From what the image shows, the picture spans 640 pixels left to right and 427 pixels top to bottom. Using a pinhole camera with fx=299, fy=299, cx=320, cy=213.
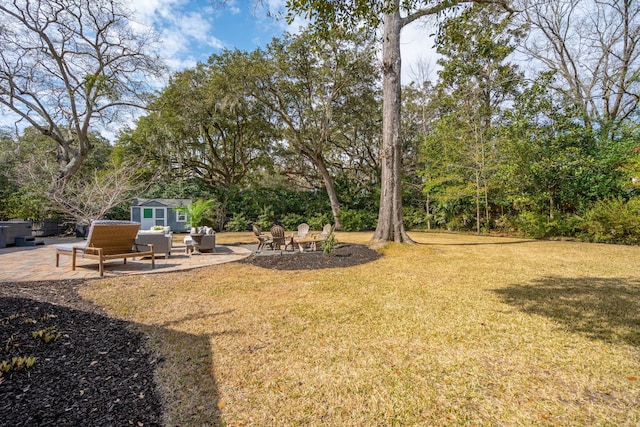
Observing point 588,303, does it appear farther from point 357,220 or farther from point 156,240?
point 357,220

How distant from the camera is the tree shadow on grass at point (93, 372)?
1.96 meters

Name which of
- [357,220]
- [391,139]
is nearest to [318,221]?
[357,220]

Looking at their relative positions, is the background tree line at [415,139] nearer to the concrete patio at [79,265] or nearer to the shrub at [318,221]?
the shrub at [318,221]

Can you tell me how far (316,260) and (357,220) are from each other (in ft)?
36.6

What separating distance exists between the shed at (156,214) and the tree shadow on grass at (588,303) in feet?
50.8

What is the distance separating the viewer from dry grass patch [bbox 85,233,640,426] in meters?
2.12

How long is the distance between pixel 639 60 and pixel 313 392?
2276 centimetres

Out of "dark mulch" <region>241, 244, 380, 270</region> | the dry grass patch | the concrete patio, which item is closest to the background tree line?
the concrete patio

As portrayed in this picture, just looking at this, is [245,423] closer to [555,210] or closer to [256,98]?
[555,210]

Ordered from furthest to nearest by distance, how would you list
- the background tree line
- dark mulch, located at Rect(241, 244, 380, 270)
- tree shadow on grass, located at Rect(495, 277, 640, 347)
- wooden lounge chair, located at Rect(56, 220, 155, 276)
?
the background tree line, dark mulch, located at Rect(241, 244, 380, 270), wooden lounge chair, located at Rect(56, 220, 155, 276), tree shadow on grass, located at Rect(495, 277, 640, 347)

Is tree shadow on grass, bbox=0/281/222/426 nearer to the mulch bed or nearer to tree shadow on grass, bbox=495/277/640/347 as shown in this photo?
the mulch bed

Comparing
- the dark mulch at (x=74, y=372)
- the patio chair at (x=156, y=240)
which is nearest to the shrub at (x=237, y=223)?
the patio chair at (x=156, y=240)

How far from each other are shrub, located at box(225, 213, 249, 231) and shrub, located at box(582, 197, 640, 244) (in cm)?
1617

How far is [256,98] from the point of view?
16.9 metres
